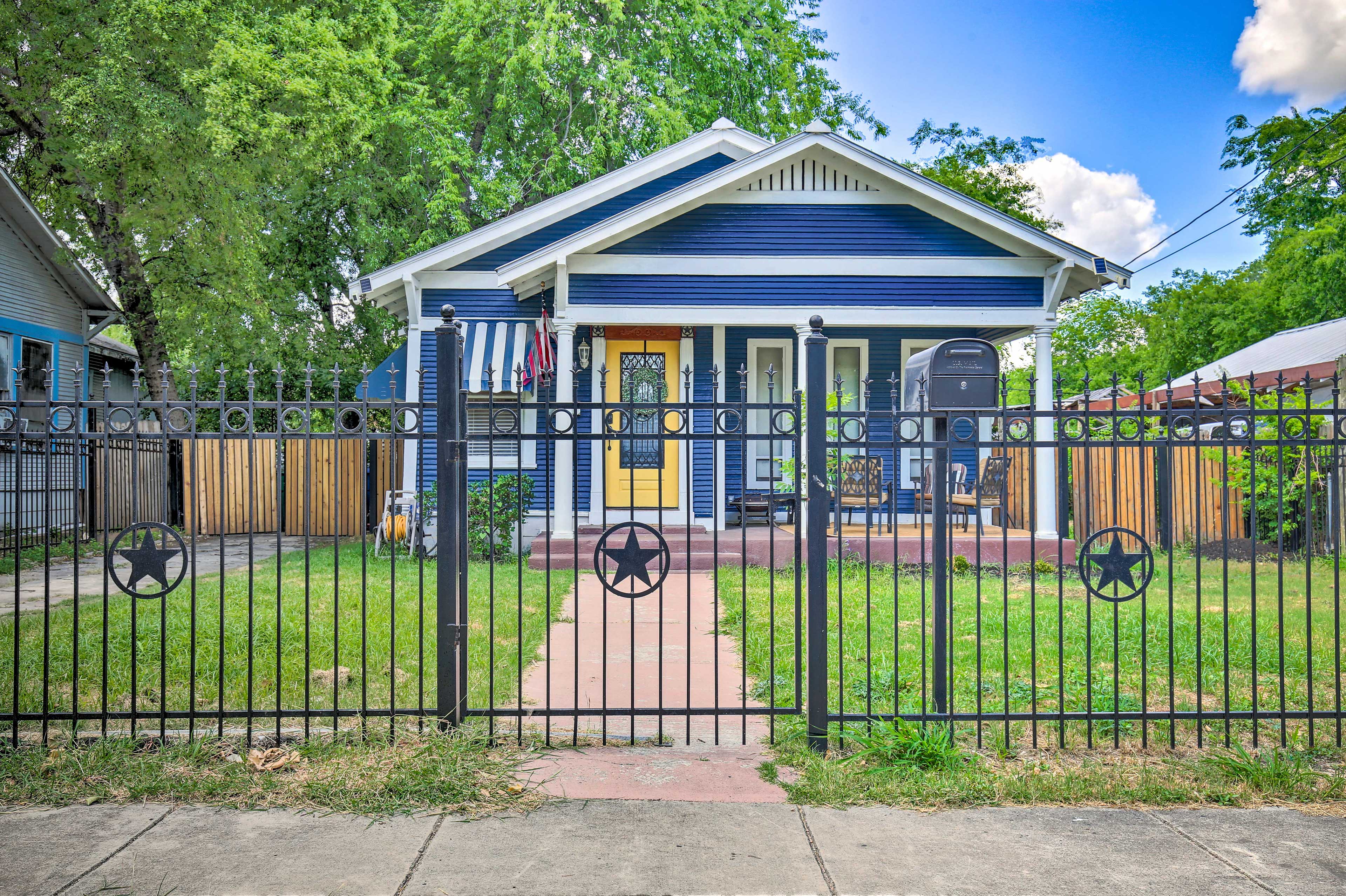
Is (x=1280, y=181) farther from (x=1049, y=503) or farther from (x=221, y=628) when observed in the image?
(x=221, y=628)

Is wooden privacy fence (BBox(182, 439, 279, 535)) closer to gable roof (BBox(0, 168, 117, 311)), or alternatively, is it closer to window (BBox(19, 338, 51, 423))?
window (BBox(19, 338, 51, 423))

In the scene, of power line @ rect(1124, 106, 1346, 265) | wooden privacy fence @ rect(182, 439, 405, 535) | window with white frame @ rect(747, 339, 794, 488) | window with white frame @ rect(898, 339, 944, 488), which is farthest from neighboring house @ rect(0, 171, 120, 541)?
power line @ rect(1124, 106, 1346, 265)

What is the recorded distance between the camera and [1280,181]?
2442cm

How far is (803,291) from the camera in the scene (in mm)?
11609

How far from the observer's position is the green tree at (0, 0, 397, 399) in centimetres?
1559

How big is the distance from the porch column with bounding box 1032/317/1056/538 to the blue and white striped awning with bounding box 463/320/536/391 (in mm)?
6789

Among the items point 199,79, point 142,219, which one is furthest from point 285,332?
point 199,79

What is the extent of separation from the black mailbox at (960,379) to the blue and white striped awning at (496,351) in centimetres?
817

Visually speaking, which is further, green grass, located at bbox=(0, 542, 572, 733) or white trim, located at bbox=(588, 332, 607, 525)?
white trim, located at bbox=(588, 332, 607, 525)

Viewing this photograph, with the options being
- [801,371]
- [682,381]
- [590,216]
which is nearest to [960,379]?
[801,371]

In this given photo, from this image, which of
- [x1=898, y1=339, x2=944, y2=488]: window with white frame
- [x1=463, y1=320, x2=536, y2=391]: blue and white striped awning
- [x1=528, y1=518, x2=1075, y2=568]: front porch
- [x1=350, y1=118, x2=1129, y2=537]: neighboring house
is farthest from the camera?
[x1=898, y1=339, x2=944, y2=488]: window with white frame

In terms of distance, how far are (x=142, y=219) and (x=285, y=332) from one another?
4.34m

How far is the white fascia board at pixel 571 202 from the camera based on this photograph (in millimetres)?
12172

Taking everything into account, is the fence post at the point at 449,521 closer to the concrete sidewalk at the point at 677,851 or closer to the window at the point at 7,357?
the concrete sidewalk at the point at 677,851
